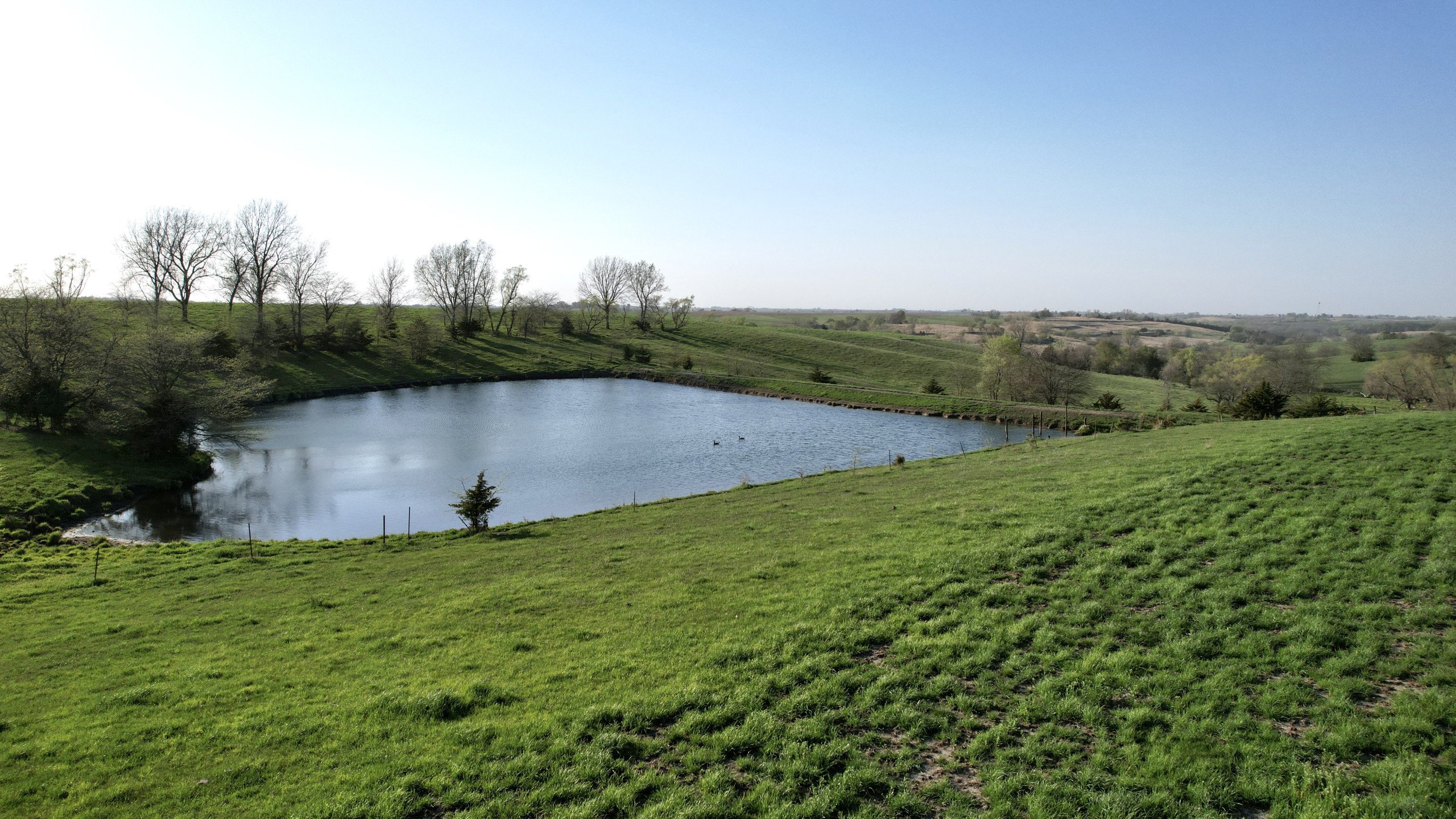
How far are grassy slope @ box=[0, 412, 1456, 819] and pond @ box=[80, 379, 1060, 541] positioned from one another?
985cm

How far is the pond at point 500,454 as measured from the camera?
2583 centimetres

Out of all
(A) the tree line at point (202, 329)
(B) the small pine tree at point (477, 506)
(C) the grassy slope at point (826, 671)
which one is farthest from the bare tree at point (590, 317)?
(C) the grassy slope at point (826, 671)

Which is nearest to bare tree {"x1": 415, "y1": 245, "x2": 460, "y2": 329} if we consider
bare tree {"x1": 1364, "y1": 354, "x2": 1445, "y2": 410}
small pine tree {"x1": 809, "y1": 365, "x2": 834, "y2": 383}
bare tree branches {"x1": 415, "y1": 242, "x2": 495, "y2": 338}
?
bare tree branches {"x1": 415, "y1": 242, "x2": 495, "y2": 338}

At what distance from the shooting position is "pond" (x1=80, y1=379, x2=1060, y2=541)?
2583 centimetres

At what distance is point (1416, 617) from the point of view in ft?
28.3

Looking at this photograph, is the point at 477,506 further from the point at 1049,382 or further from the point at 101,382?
the point at 1049,382

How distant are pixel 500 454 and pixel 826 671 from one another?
104ft

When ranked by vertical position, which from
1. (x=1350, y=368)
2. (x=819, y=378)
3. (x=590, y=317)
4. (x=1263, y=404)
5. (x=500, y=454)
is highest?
(x=590, y=317)

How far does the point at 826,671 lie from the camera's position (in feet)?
28.6

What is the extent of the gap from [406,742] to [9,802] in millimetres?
3858

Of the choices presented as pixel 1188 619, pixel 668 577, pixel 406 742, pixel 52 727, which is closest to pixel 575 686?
pixel 406 742

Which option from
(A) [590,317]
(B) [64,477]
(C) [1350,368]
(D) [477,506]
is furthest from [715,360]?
(C) [1350,368]

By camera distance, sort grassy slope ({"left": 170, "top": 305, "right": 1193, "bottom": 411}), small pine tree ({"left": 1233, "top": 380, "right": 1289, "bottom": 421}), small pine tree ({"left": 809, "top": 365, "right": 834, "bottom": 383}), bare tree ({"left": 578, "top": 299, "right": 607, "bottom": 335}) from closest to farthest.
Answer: small pine tree ({"left": 1233, "top": 380, "right": 1289, "bottom": 421})
grassy slope ({"left": 170, "top": 305, "right": 1193, "bottom": 411})
small pine tree ({"left": 809, "top": 365, "right": 834, "bottom": 383})
bare tree ({"left": 578, "top": 299, "right": 607, "bottom": 335})

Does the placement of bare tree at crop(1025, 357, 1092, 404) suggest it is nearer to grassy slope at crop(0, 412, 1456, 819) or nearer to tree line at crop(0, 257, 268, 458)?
grassy slope at crop(0, 412, 1456, 819)
